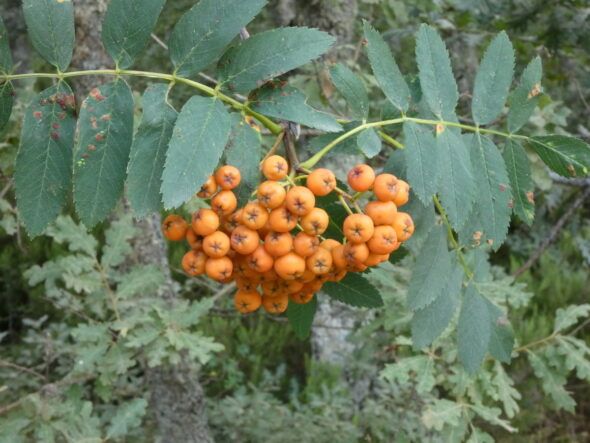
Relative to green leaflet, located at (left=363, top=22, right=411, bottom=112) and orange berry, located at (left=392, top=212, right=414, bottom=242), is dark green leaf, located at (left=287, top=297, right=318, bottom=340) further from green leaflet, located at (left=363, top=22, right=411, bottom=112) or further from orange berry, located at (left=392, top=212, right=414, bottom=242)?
green leaflet, located at (left=363, top=22, right=411, bottom=112)

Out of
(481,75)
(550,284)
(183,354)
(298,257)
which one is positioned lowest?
(550,284)

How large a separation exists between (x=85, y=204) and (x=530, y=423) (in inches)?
149

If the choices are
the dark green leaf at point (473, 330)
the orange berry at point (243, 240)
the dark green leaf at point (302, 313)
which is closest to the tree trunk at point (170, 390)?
the dark green leaf at point (302, 313)

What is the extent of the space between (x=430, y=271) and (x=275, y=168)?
0.51m

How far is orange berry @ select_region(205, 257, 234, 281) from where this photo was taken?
3.45 feet

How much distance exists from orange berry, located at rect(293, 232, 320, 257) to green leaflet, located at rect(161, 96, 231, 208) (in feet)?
0.60

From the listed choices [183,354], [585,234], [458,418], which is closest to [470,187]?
[458,418]

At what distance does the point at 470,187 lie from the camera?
1.19 metres

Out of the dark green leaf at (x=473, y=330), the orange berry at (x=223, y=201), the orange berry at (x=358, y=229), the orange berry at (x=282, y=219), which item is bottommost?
the dark green leaf at (x=473, y=330)

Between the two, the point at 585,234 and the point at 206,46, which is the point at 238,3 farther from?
the point at 585,234

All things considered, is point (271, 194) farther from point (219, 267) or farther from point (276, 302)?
point (276, 302)

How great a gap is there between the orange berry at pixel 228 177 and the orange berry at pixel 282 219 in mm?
78

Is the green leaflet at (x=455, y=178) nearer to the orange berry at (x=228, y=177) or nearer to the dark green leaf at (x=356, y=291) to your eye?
the dark green leaf at (x=356, y=291)

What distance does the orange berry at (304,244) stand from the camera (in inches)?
40.4
